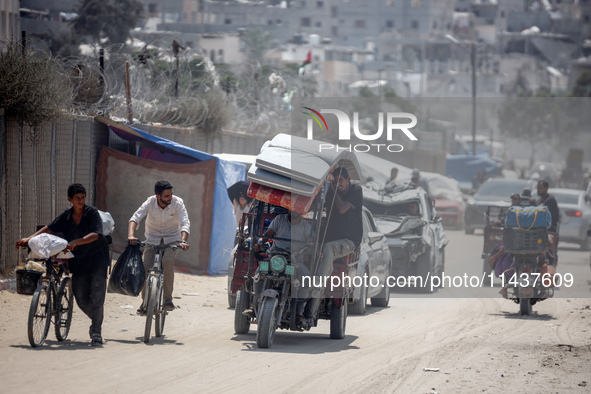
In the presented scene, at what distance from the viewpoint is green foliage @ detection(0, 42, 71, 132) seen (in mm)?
12445

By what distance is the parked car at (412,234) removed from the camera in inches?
621

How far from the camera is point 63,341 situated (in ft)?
30.9

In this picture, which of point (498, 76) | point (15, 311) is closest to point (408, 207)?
point (15, 311)

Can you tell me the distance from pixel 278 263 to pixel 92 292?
6.09ft

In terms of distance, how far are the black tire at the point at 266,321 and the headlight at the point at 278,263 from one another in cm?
31

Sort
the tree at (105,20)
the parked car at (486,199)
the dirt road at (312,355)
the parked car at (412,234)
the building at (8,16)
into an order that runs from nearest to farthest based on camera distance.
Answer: the dirt road at (312,355), the parked car at (412,234), the parked car at (486,199), the building at (8,16), the tree at (105,20)

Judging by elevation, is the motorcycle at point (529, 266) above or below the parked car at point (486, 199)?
above

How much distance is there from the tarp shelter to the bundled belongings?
5.53 meters

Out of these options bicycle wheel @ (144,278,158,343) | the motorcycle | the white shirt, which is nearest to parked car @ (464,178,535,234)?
the motorcycle

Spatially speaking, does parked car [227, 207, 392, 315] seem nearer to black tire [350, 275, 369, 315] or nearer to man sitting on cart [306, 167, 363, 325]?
black tire [350, 275, 369, 315]

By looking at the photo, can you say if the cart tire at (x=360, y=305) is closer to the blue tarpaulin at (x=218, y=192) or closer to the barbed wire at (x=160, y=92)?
the blue tarpaulin at (x=218, y=192)

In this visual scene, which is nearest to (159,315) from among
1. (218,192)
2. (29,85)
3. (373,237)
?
(29,85)

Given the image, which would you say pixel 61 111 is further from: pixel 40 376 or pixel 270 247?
pixel 40 376

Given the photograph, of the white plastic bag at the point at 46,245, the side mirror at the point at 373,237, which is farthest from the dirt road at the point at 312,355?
the side mirror at the point at 373,237
